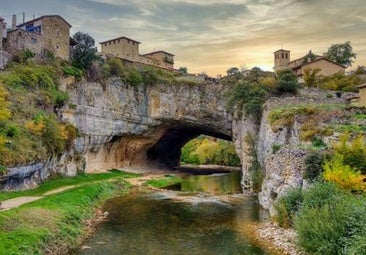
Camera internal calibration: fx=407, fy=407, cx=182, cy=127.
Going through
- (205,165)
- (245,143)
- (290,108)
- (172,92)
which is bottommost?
(205,165)

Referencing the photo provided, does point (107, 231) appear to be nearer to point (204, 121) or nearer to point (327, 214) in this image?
point (327, 214)

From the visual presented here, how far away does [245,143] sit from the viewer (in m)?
50.1

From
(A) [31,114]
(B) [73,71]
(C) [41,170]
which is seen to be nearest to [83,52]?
(B) [73,71]

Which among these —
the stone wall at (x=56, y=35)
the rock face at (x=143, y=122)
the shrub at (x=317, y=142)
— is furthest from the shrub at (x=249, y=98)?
the stone wall at (x=56, y=35)

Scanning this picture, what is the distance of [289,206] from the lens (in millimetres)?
24328

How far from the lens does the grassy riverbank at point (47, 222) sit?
20.1 m

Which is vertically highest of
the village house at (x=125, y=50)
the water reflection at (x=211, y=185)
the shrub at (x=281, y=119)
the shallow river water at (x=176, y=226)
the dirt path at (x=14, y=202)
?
the village house at (x=125, y=50)

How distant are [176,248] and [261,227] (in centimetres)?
696

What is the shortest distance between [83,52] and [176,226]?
128 ft

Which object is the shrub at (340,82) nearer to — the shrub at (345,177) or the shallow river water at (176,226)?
the shallow river water at (176,226)

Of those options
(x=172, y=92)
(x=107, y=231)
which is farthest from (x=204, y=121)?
(x=107, y=231)

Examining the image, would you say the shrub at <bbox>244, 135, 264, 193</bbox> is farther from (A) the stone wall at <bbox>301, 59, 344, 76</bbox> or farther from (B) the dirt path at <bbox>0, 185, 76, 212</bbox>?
(A) the stone wall at <bbox>301, 59, 344, 76</bbox>

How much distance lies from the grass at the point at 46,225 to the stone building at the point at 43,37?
26246 millimetres

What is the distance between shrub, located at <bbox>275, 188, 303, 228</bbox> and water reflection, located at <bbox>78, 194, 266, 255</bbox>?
2.74 meters
